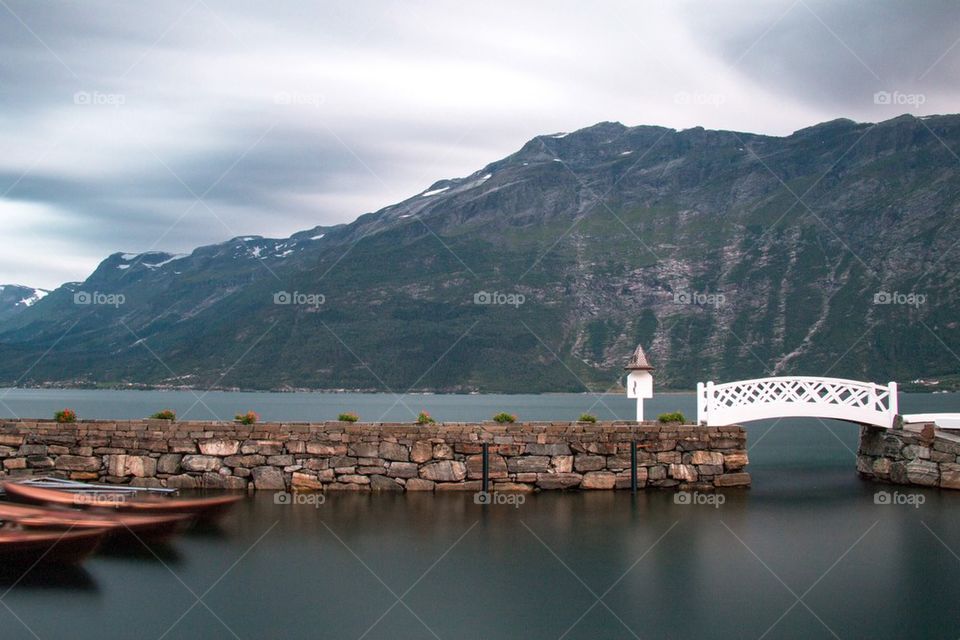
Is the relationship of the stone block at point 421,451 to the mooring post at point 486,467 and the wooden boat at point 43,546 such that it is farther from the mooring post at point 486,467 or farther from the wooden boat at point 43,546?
the wooden boat at point 43,546

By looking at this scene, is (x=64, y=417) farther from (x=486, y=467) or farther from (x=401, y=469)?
(x=486, y=467)

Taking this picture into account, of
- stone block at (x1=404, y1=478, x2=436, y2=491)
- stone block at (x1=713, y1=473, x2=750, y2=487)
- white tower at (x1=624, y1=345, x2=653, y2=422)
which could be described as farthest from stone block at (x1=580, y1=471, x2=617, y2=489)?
stone block at (x1=404, y1=478, x2=436, y2=491)

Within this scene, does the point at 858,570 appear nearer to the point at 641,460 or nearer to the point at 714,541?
→ the point at 714,541

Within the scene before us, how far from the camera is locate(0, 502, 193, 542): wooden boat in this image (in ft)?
63.1

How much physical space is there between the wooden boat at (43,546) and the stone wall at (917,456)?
2474 cm

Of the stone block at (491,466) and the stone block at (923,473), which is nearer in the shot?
the stone block at (491,466)

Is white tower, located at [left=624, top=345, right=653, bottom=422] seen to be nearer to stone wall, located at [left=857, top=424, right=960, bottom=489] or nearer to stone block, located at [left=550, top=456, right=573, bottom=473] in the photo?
stone block, located at [left=550, top=456, right=573, bottom=473]

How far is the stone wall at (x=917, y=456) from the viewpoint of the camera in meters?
29.6

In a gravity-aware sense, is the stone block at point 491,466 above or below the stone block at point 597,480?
above

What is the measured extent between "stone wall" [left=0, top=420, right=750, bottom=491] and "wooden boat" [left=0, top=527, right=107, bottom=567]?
28.0 feet

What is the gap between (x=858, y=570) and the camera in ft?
64.4

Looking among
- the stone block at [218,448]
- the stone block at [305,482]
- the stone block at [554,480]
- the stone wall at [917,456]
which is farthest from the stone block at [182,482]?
the stone wall at [917,456]

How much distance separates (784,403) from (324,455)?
48.7ft

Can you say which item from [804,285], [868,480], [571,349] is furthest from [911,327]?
[868,480]
